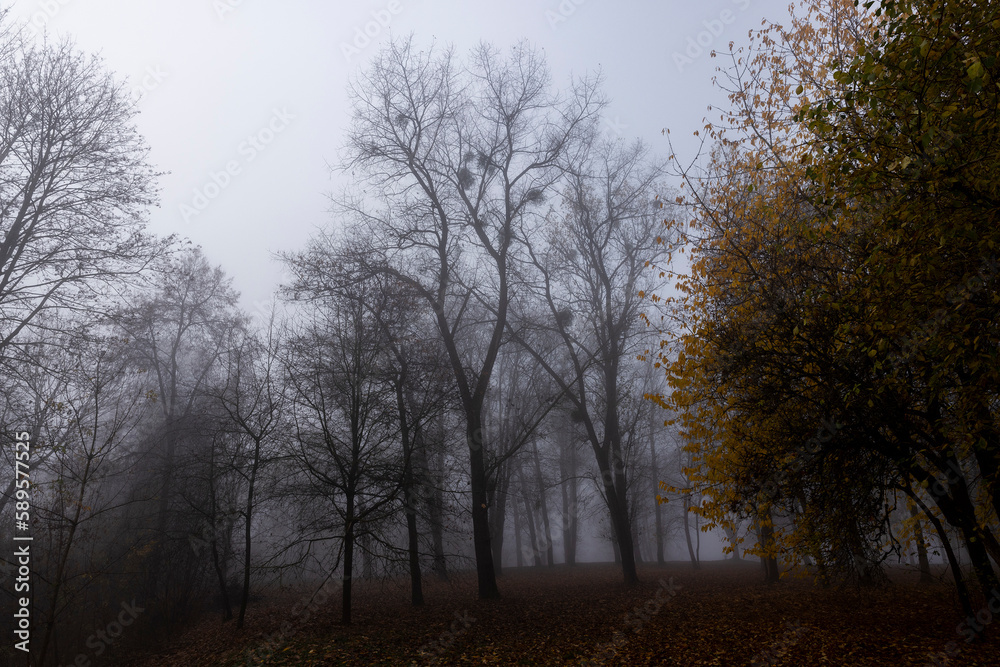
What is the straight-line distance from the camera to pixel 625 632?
385 inches

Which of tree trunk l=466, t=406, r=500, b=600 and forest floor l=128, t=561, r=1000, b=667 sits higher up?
tree trunk l=466, t=406, r=500, b=600

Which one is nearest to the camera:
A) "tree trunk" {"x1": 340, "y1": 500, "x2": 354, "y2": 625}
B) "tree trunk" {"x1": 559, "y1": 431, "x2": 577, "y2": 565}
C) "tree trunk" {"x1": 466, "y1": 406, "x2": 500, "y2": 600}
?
"tree trunk" {"x1": 340, "y1": 500, "x2": 354, "y2": 625}

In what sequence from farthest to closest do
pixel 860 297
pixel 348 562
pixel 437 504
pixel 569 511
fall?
pixel 569 511
pixel 437 504
pixel 348 562
pixel 860 297

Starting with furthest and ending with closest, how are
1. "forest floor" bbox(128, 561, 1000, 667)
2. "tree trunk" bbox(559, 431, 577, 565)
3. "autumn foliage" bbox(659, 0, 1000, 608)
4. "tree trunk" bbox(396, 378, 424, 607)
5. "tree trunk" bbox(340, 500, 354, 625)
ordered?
"tree trunk" bbox(559, 431, 577, 565)
"tree trunk" bbox(396, 378, 424, 607)
"tree trunk" bbox(340, 500, 354, 625)
"forest floor" bbox(128, 561, 1000, 667)
"autumn foliage" bbox(659, 0, 1000, 608)

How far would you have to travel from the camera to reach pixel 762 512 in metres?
8.69

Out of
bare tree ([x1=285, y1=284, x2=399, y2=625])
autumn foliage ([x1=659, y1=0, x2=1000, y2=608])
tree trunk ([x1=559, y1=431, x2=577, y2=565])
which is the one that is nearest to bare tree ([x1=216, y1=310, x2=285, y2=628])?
bare tree ([x1=285, y1=284, x2=399, y2=625])

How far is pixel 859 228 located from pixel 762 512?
4567 millimetres

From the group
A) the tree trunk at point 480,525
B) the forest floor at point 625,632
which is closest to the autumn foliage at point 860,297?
the forest floor at point 625,632

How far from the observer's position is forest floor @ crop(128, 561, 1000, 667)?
7.73 meters

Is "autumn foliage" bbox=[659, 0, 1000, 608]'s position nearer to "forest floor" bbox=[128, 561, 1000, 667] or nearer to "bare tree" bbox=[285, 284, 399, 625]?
"forest floor" bbox=[128, 561, 1000, 667]

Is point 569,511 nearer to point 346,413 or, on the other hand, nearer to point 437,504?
point 437,504

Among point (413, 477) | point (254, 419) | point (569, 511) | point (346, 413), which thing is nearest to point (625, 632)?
point (413, 477)

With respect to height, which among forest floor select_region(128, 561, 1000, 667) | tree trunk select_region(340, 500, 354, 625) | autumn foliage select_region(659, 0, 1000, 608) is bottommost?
forest floor select_region(128, 561, 1000, 667)

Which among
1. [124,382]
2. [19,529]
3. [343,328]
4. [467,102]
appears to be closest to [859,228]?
[343,328]
